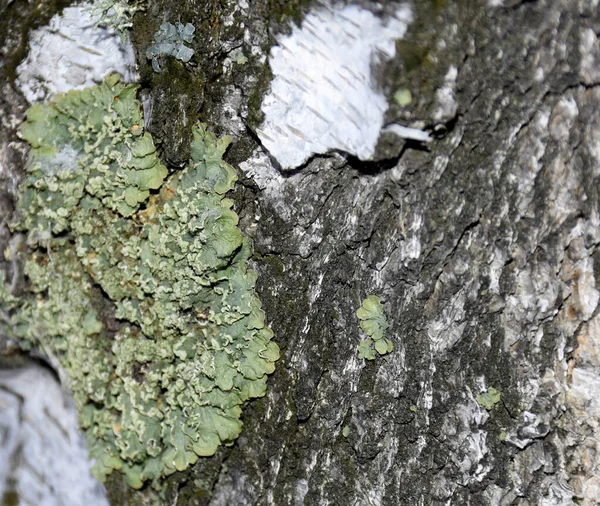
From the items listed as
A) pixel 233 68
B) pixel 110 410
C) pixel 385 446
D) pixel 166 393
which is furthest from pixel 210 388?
pixel 233 68

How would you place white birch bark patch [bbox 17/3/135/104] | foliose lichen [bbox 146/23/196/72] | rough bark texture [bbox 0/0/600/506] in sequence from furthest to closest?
white birch bark patch [bbox 17/3/135/104], foliose lichen [bbox 146/23/196/72], rough bark texture [bbox 0/0/600/506]

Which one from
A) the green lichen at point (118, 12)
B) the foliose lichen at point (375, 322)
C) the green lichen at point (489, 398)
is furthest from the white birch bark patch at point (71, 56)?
the green lichen at point (489, 398)

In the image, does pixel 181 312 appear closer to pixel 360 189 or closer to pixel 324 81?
pixel 360 189

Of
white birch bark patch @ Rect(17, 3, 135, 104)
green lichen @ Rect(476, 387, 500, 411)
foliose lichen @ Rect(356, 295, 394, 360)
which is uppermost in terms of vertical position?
white birch bark patch @ Rect(17, 3, 135, 104)

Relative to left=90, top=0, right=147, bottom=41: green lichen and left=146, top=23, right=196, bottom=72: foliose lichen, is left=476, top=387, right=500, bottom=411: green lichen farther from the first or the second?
left=90, top=0, right=147, bottom=41: green lichen

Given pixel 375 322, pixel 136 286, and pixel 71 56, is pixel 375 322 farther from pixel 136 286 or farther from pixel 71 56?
pixel 71 56

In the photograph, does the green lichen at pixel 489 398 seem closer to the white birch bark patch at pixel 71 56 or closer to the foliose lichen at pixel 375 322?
the foliose lichen at pixel 375 322

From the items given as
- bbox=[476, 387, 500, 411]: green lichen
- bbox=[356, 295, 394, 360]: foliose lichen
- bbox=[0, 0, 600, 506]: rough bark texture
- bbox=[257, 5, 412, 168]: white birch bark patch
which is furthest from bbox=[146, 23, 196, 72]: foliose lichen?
bbox=[476, 387, 500, 411]: green lichen

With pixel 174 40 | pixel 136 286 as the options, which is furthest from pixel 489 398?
pixel 174 40
